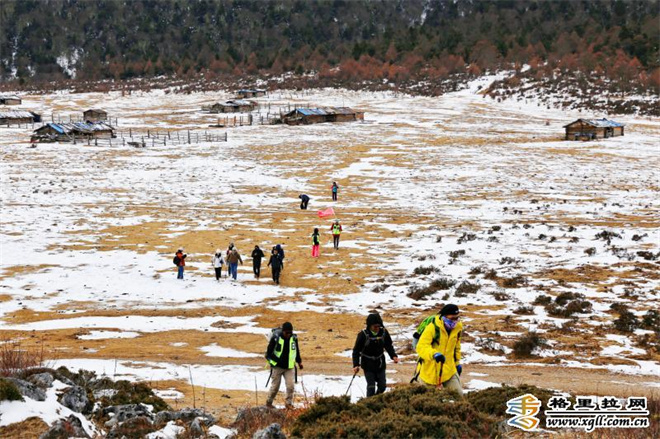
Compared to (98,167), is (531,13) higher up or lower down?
higher up

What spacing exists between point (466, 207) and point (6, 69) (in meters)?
177

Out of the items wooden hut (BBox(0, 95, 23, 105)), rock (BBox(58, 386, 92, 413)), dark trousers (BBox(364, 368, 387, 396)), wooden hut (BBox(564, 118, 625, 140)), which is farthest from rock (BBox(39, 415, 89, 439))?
wooden hut (BBox(0, 95, 23, 105))

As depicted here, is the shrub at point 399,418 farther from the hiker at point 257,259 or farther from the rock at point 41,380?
the hiker at point 257,259

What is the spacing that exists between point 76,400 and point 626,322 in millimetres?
12745

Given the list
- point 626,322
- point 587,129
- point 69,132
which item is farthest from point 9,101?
point 626,322

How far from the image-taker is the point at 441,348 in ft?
27.8

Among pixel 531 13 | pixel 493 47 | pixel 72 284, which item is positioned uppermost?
pixel 531 13

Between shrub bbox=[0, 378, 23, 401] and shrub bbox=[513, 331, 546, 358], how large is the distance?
10.1 metres

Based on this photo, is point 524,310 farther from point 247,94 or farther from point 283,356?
point 247,94

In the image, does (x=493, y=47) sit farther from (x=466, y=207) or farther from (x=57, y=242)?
(x=57, y=242)

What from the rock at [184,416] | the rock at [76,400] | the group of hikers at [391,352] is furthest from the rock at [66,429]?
the group of hikers at [391,352]

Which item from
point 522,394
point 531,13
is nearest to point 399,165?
point 522,394

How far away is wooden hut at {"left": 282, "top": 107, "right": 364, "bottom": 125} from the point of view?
84.7 meters

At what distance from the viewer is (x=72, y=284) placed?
21844 mm
